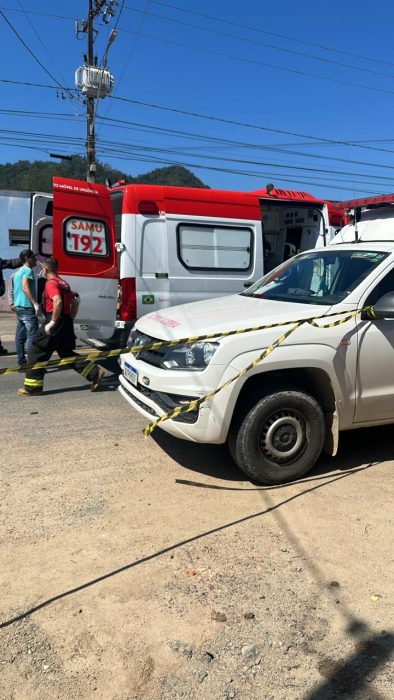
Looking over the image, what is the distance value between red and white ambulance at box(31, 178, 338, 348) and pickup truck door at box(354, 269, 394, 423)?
372cm

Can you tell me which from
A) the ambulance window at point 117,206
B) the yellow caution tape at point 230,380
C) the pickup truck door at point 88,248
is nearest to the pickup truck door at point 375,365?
the yellow caution tape at point 230,380

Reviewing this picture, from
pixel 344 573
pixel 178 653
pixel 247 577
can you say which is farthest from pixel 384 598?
pixel 178 653

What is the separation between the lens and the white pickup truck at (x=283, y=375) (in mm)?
3807

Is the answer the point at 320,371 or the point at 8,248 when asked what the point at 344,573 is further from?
the point at 8,248

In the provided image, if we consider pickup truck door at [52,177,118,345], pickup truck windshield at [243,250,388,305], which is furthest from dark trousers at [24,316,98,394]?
pickup truck windshield at [243,250,388,305]

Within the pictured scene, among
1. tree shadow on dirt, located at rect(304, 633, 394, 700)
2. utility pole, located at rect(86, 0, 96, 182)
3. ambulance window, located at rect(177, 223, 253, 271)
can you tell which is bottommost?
tree shadow on dirt, located at rect(304, 633, 394, 700)

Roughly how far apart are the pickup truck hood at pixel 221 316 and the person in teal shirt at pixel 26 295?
3333 millimetres

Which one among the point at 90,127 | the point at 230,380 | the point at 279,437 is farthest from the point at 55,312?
the point at 90,127

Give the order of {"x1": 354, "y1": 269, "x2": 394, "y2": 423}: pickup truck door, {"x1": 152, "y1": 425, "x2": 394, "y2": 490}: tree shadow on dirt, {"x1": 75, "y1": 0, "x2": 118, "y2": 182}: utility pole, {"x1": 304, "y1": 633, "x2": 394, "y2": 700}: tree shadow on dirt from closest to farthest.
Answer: {"x1": 304, "y1": 633, "x2": 394, "y2": 700}: tree shadow on dirt, {"x1": 354, "y1": 269, "x2": 394, "y2": 423}: pickup truck door, {"x1": 152, "y1": 425, "x2": 394, "y2": 490}: tree shadow on dirt, {"x1": 75, "y1": 0, "x2": 118, "y2": 182}: utility pole

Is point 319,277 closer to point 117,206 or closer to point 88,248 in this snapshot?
point 88,248

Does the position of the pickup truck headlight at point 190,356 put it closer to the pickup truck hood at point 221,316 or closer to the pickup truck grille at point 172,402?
the pickup truck hood at point 221,316

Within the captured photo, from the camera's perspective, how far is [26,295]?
7.69 metres

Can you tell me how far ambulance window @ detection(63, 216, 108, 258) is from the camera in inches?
271

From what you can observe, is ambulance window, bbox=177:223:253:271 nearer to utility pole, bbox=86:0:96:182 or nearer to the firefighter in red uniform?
the firefighter in red uniform
